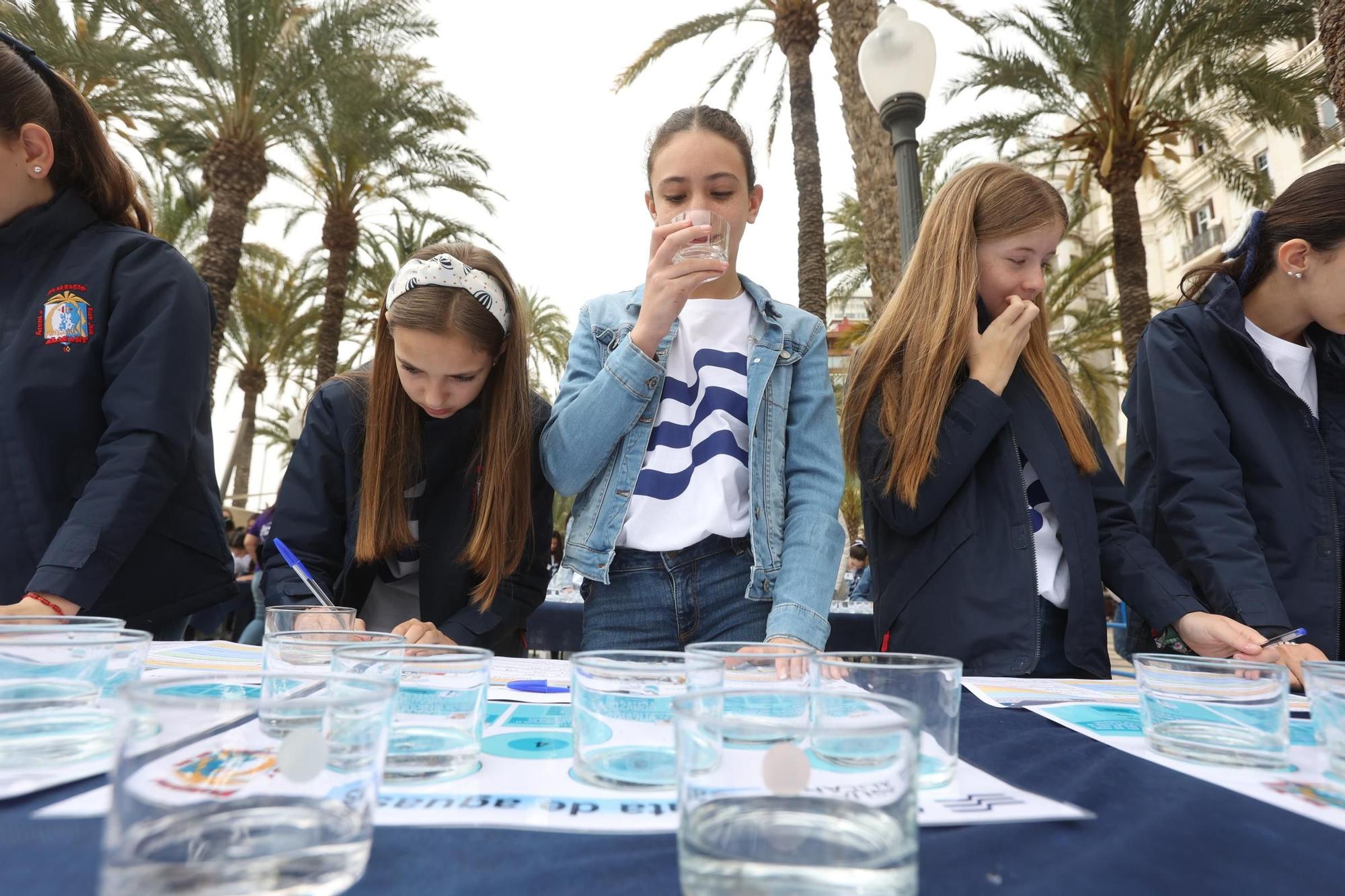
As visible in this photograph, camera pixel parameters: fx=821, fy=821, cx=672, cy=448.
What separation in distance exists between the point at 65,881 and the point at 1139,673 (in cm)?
112

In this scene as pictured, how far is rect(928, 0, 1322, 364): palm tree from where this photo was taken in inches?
390

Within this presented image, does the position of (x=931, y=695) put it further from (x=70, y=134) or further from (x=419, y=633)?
(x=70, y=134)

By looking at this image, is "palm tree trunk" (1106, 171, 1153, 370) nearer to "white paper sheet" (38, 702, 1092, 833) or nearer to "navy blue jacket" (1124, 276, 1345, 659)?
"navy blue jacket" (1124, 276, 1345, 659)

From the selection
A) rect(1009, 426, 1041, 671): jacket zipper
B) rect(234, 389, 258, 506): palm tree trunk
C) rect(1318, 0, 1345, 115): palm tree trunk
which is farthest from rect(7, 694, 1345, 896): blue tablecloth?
rect(234, 389, 258, 506): palm tree trunk

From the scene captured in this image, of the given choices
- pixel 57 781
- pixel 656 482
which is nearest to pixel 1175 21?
pixel 656 482

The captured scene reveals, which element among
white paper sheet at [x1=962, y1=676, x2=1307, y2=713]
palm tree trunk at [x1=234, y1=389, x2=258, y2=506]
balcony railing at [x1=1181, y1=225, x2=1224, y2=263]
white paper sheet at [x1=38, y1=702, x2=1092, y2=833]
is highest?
balcony railing at [x1=1181, y1=225, x2=1224, y2=263]

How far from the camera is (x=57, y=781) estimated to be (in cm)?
75

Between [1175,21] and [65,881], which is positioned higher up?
[1175,21]

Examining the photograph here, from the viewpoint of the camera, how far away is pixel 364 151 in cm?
1258

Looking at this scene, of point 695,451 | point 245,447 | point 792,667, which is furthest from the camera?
point 245,447

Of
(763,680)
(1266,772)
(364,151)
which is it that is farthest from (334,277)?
(1266,772)

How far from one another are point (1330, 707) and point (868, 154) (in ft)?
25.2

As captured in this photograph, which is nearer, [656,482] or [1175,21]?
[656,482]

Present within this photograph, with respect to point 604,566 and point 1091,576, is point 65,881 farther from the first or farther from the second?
point 1091,576
